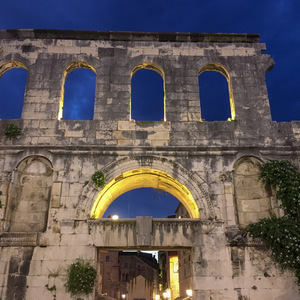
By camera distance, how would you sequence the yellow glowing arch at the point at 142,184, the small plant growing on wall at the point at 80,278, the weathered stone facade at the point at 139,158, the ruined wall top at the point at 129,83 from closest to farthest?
the small plant growing on wall at the point at 80,278, the weathered stone facade at the point at 139,158, the yellow glowing arch at the point at 142,184, the ruined wall top at the point at 129,83

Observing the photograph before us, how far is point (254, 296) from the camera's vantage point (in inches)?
353

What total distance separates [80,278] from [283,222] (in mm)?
5820

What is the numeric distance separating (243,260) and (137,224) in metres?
3.18

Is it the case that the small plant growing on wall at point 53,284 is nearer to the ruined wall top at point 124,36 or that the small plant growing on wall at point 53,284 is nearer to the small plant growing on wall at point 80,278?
the small plant growing on wall at point 80,278

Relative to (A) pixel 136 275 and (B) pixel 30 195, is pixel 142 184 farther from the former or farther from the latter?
(A) pixel 136 275

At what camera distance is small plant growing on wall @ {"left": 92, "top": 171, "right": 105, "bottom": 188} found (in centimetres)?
1005

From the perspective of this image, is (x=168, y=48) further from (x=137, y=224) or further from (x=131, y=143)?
(x=137, y=224)

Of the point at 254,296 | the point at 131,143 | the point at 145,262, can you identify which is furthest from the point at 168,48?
the point at 145,262

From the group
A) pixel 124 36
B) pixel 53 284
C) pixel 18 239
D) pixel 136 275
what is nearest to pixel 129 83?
pixel 124 36

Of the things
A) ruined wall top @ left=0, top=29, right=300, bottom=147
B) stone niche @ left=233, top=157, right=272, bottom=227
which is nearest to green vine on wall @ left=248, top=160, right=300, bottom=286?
stone niche @ left=233, top=157, right=272, bottom=227

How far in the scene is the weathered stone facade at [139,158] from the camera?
9258 millimetres

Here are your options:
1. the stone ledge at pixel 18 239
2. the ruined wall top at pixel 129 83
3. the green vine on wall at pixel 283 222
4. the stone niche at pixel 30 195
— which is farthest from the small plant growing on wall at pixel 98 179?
the green vine on wall at pixel 283 222

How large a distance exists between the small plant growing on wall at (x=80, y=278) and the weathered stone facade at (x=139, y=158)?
0.27 m

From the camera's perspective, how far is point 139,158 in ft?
34.3
